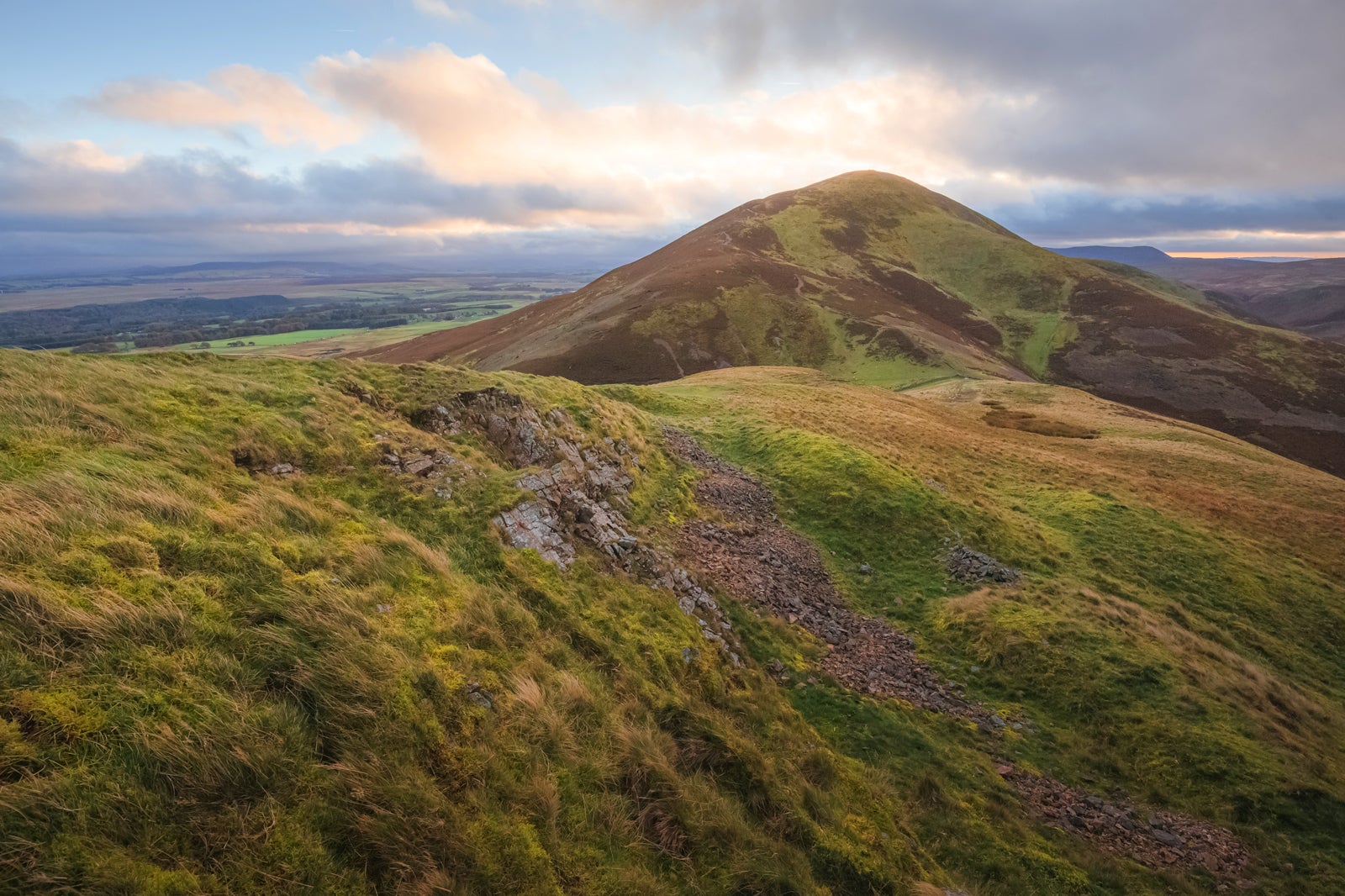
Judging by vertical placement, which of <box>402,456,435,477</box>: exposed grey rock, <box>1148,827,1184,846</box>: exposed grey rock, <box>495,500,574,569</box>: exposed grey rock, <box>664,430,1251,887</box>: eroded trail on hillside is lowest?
<box>1148,827,1184,846</box>: exposed grey rock

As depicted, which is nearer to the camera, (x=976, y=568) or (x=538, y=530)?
(x=538, y=530)

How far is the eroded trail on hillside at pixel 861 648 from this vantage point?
10750mm

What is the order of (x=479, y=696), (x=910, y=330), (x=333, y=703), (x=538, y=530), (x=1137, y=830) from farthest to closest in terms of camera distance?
1. (x=910, y=330)
2. (x=538, y=530)
3. (x=1137, y=830)
4. (x=479, y=696)
5. (x=333, y=703)

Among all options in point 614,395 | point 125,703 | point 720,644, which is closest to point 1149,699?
point 720,644

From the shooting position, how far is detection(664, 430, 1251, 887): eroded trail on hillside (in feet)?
35.3

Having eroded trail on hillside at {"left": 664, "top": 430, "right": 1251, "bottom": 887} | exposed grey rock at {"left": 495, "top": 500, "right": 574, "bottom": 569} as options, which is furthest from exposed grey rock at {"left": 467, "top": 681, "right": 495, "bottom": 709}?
eroded trail on hillside at {"left": 664, "top": 430, "right": 1251, "bottom": 887}

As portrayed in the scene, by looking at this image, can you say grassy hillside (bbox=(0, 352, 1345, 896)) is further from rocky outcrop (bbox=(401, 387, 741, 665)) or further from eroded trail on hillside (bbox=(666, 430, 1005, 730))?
eroded trail on hillside (bbox=(666, 430, 1005, 730))

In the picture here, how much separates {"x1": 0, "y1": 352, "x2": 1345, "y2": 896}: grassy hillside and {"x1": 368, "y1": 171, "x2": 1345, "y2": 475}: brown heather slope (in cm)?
5666

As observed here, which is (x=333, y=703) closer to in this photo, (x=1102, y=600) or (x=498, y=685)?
(x=498, y=685)

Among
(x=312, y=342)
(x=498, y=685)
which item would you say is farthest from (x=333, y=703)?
(x=312, y=342)

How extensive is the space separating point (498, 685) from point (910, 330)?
88485 millimetres

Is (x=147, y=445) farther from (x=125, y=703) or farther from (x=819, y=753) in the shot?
(x=819, y=753)

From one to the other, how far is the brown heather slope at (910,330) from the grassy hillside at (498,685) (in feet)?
186

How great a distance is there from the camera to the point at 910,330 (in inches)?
3327
